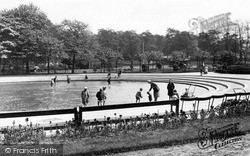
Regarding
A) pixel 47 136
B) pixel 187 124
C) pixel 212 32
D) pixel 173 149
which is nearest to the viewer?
pixel 173 149

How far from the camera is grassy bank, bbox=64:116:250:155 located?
841 centimetres

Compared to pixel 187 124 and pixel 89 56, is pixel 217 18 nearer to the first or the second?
pixel 89 56

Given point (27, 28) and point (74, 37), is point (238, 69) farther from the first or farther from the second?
point (27, 28)

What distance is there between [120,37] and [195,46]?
26286 mm

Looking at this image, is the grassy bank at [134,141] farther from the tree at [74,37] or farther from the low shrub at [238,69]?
the tree at [74,37]

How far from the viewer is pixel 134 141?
9.08 metres

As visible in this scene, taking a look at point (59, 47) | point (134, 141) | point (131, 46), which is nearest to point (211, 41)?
point (131, 46)

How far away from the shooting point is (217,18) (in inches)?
3858

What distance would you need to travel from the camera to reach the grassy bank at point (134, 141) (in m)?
8.41

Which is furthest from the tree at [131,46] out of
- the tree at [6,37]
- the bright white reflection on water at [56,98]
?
the bright white reflection on water at [56,98]

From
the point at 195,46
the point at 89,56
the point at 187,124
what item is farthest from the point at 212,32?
the point at 187,124

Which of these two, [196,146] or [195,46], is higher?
[195,46]

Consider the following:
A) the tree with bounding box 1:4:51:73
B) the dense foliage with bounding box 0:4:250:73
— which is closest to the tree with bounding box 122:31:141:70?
the dense foliage with bounding box 0:4:250:73

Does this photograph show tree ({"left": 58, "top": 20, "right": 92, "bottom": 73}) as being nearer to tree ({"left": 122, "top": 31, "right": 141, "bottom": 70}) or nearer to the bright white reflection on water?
tree ({"left": 122, "top": 31, "right": 141, "bottom": 70})
